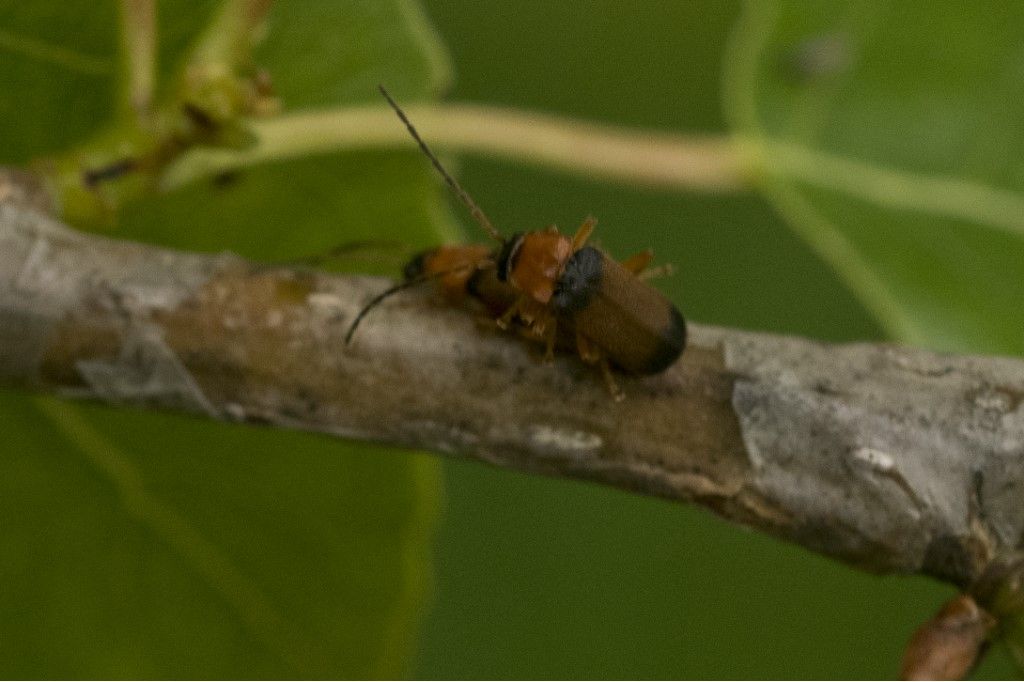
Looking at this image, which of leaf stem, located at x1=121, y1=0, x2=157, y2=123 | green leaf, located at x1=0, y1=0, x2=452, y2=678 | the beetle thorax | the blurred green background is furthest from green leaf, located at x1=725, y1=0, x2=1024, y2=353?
leaf stem, located at x1=121, y1=0, x2=157, y2=123

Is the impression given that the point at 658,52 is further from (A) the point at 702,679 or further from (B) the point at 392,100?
(B) the point at 392,100

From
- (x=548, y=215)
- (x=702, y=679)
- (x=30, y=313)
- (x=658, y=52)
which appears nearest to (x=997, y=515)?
(x=30, y=313)

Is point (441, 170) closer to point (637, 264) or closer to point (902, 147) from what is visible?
point (637, 264)

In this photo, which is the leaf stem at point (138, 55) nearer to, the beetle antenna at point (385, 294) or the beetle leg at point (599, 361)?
the beetle antenna at point (385, 294)

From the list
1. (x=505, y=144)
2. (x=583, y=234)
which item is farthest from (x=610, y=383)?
(x=505, y=144)

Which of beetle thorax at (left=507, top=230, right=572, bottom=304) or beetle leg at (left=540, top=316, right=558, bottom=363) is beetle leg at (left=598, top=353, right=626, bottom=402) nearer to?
beetle leg at (left=540, top=316, right=558, bottom=363)
